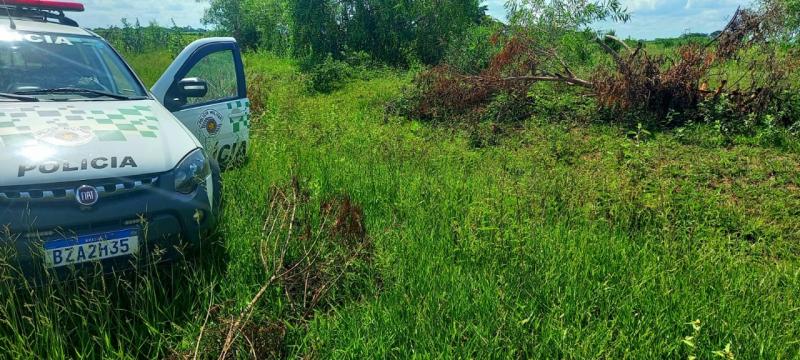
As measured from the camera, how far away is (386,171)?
17.1ft

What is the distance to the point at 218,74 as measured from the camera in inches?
199

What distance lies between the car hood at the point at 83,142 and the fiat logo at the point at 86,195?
2.5 inches

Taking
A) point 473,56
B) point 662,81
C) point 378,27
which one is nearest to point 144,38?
point 378,27

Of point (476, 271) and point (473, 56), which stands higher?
point (473, 56)

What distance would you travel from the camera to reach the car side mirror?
414 cm

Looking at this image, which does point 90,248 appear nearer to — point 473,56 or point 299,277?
point 299,277

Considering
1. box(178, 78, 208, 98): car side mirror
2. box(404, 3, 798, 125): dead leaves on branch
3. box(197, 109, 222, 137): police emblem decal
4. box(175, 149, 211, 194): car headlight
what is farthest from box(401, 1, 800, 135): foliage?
box(175, 149, 211, 194): car headlight

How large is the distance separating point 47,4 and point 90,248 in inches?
116

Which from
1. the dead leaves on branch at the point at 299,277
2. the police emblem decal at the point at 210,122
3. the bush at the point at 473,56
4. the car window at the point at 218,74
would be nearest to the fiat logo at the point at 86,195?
the dead leaves on branch at the point at 299,277

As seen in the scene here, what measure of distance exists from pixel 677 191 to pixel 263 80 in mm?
11966

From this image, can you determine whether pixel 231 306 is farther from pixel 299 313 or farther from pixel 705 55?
pixel 705 55

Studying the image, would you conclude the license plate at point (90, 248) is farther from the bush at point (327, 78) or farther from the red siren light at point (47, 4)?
the bush at point (327, 78)

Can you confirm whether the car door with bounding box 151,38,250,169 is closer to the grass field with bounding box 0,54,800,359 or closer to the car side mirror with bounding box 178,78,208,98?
the car side mirror with bounding box 178,78,208,98

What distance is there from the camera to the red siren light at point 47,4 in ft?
13.7
